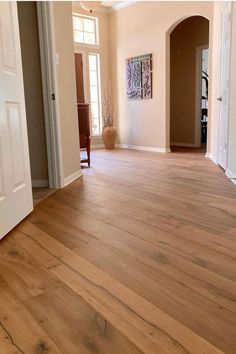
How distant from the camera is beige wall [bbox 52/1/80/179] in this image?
3.03 meters

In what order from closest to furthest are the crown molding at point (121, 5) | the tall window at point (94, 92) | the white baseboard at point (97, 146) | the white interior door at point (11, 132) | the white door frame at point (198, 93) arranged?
the white interior door at point (11, 132) → the crown molding at point (121, 5) → the white door frame at point (198, 93) → the tall window at point (94, 92) → the white baseboard at point (97, 146)

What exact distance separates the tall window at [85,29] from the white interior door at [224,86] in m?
3.30

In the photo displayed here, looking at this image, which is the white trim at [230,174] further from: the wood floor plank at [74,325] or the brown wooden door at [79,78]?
the brown wooden door at [79,78]

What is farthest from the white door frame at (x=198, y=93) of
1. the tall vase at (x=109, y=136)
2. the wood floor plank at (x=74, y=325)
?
the wood floor plank at (x=74, y=325)

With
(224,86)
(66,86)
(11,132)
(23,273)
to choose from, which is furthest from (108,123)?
(23,273)

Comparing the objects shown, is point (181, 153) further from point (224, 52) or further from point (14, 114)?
point (14, 114)

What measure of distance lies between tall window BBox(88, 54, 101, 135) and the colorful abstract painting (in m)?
0.76

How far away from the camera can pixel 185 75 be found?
636 centimetres

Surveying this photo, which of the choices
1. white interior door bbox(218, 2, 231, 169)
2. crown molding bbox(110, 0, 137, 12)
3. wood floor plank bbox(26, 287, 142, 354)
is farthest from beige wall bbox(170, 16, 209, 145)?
wood floor plank bbox(26, 287, 142, 354)

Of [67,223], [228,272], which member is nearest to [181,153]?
[67,223]

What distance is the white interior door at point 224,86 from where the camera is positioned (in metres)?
3.58

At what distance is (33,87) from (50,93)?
0.67ft

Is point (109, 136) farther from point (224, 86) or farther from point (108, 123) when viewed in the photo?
point (224, 86)

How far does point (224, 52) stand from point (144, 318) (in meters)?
3.63
